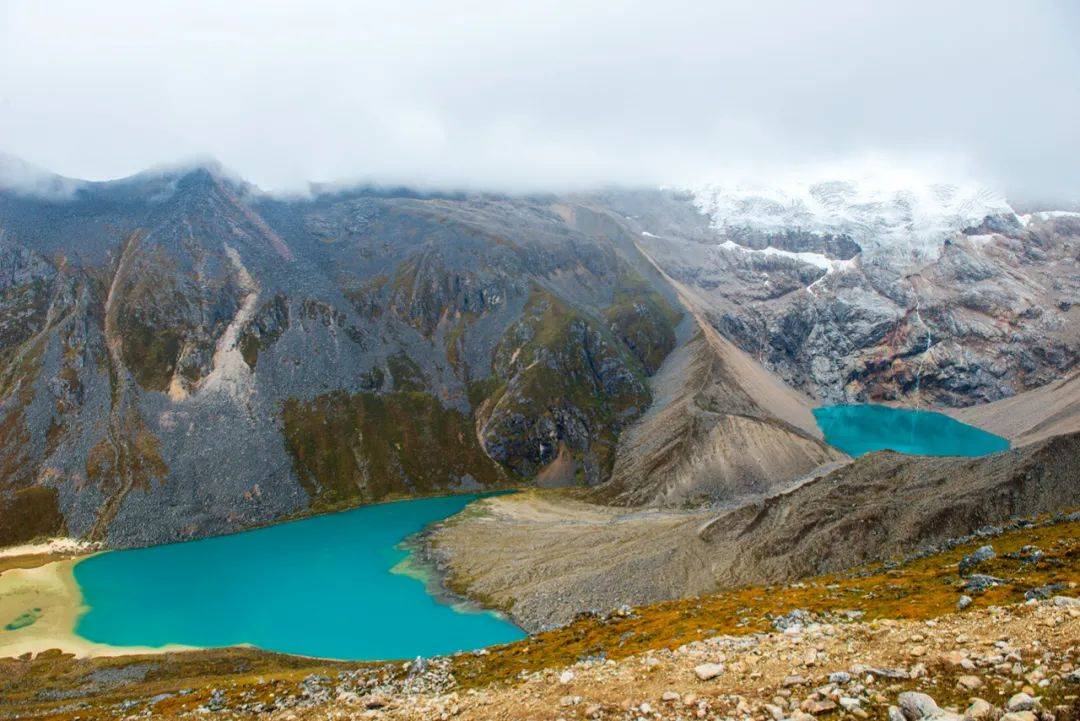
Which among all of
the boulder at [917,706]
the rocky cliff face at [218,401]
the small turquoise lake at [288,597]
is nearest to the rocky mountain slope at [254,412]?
the rocky cliff face at [218,401]

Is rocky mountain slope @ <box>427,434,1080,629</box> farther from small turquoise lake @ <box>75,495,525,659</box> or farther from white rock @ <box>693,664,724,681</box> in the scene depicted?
white rock @ <box>693,664,724,681</box>

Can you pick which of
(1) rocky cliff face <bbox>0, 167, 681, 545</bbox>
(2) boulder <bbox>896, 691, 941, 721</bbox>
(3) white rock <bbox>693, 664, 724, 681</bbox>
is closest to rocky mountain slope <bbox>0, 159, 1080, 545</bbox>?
(1) rocky cliff face <bbox>0, 167, 681, 545</bbox>

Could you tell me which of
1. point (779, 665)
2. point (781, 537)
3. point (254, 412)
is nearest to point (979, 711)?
point (779, 665)

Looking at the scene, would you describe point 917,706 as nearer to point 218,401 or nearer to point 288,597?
point 288,597

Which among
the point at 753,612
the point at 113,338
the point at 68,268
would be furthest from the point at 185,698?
the point at 68,268

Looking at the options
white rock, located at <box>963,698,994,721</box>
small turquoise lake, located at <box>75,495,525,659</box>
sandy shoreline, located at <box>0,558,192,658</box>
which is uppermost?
white rock, located at <box>963,698,994,721</box>

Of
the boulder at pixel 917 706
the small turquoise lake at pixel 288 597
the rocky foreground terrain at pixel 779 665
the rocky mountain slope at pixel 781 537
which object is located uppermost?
the boulder at pixel 917 706

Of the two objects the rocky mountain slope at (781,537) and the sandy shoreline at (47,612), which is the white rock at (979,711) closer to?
the rocky mountain slope at (781,537)
